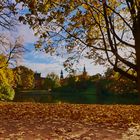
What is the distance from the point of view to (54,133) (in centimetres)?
1470

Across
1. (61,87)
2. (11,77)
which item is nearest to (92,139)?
(11,77)

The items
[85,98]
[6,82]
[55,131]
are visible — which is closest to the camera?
[55,131]

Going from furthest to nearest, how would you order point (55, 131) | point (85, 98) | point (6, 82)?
point (85, 98) < point (6, 82) < point (55, 131)

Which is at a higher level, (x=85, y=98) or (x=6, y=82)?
(x=85, y=98)

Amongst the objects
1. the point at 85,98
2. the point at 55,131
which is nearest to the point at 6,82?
the point at 85,98

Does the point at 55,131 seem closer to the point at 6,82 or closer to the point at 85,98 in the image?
the point at 6,82

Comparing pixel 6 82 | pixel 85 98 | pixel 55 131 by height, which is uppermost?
pixel 85 98

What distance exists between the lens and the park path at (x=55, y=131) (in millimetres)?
13945

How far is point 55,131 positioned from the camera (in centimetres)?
1508

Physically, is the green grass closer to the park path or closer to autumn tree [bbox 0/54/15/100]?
autumn tree [bbox 0/54/15/100]

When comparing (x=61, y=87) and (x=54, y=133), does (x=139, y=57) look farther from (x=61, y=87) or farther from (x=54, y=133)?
(x=61, y=87)

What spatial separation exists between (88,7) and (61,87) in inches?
4180

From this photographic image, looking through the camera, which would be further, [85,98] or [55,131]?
[85,98]

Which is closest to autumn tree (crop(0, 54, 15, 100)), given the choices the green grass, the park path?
the green grass
